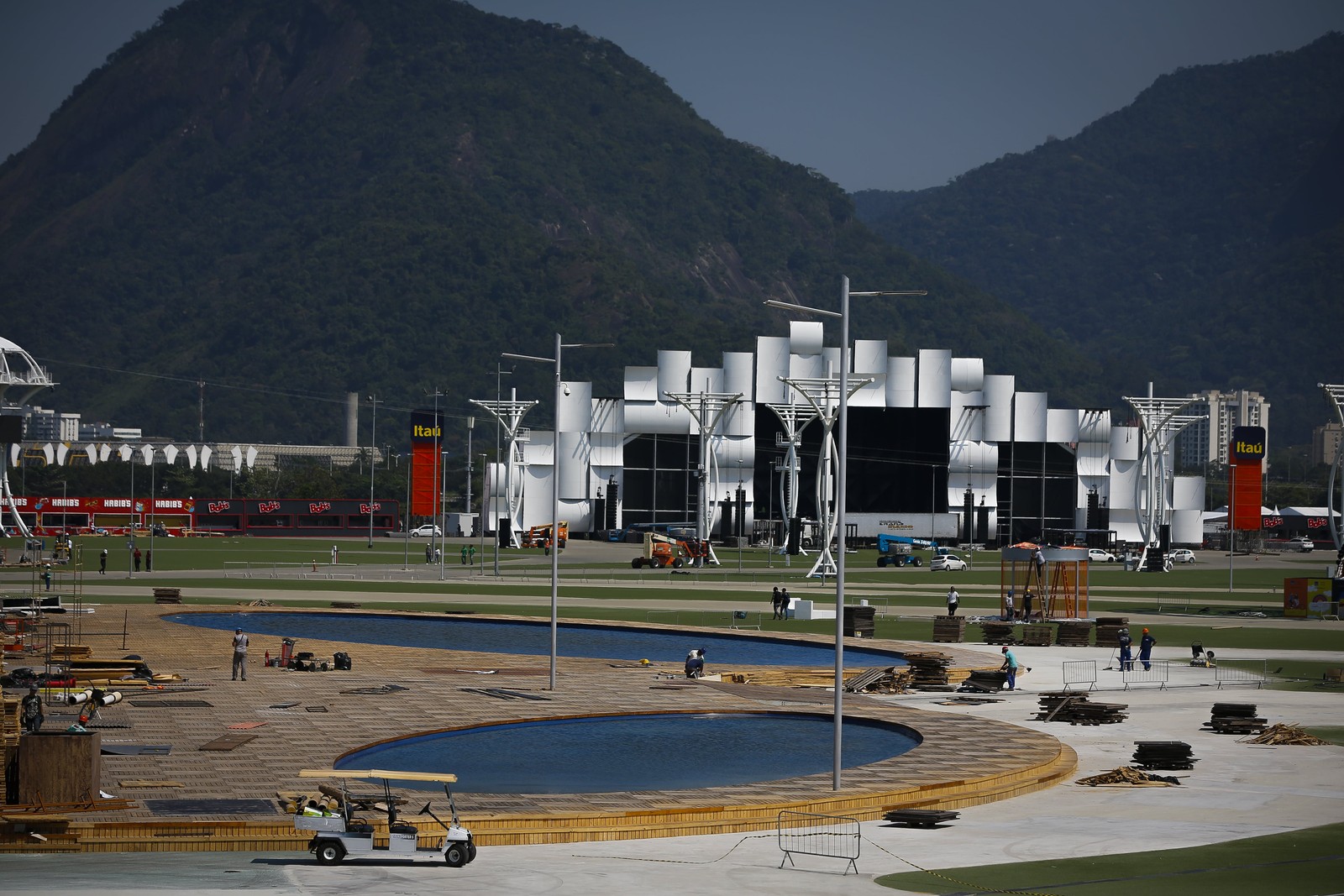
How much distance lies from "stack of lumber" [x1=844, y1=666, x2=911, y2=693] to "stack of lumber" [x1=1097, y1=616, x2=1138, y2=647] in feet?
47.7

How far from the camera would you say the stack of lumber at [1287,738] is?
3450 centimetres

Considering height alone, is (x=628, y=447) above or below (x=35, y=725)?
above

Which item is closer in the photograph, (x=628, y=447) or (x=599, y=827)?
(x=599, y=827)

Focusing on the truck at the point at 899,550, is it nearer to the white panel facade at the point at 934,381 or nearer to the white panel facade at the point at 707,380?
the white panel facade at the point at 934,381

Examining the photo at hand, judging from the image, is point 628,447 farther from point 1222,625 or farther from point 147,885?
point 147,885

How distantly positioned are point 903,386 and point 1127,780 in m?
126

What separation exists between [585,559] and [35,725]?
289ft

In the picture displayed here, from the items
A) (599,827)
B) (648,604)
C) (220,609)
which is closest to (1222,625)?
(648,604)

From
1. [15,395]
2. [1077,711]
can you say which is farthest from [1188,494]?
[1077,711]

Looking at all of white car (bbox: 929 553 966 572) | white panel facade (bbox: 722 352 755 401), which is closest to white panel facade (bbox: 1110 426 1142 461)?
white panel facade (bbox: 722 352 755 401)

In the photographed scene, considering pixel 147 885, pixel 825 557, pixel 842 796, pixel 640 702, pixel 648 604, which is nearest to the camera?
pixel 147 885

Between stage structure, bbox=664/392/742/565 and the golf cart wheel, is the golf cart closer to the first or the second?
the golf cart wheel

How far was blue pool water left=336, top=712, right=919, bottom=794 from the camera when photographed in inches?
1189

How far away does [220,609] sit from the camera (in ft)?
214
